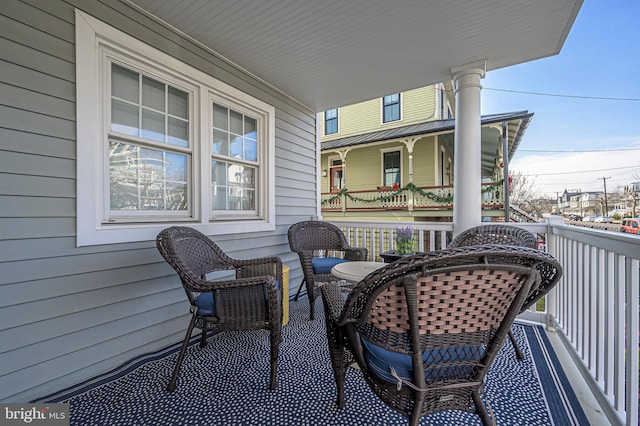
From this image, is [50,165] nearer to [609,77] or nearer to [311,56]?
[311,56]

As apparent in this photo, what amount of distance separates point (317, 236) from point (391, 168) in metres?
6.89

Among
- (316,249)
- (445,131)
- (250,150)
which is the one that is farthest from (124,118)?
(445,131)

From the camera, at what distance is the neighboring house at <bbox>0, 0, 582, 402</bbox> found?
67.0 inches

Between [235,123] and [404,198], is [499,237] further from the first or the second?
[404,198]

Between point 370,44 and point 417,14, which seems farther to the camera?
point 370,44

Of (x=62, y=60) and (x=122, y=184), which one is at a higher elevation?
(x=62, y=60)

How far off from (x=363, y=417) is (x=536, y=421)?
37.1 inches

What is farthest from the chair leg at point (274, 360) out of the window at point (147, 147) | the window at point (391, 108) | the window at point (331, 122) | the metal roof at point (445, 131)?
the window at point (331, 122)

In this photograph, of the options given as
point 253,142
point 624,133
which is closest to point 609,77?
point 624,133

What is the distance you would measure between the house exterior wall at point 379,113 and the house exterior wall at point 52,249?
765 centimetres

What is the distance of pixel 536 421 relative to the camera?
1517 mm

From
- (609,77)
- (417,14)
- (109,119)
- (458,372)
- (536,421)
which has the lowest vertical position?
(536,421)

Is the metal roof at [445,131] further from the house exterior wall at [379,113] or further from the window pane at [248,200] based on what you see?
the window pane at [248,200]

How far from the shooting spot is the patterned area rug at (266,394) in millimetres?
1537
